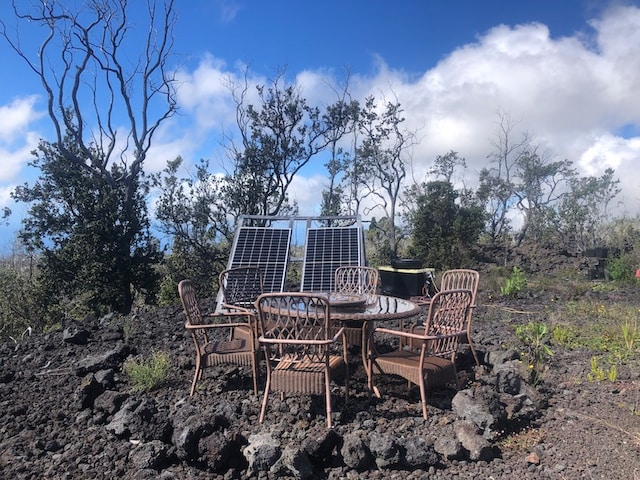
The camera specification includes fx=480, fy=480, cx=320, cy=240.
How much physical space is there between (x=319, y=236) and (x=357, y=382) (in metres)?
3.00

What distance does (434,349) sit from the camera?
127 inches

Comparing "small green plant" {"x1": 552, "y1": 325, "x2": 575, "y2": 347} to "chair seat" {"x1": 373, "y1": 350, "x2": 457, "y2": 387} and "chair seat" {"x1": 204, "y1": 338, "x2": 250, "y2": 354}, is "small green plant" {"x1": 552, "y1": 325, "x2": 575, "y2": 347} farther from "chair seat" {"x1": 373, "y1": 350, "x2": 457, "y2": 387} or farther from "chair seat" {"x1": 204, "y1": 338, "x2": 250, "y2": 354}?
"chair seat" {"x1": 204, "y1": 338, "x2": 250, "y2": 354}

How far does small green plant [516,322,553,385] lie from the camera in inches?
135

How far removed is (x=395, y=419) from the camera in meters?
2.96

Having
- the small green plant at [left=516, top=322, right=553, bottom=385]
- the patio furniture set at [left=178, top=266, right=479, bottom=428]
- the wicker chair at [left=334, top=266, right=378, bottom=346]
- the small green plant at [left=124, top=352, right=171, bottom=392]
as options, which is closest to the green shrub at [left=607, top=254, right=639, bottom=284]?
the small green plant at [left=516, top=322, right=553, bottom=385]

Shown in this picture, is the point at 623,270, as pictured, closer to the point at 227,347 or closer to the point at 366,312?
the point at 366,312

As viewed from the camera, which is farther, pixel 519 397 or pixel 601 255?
pixel 601 255

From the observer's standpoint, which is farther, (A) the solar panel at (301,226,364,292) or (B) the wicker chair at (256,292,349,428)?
(A) the solar panel at (301,226,364,292)

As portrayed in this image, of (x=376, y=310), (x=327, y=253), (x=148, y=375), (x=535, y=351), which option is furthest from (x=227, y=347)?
(x=327, y=253)

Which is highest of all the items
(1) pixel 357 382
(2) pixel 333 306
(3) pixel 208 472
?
(2) pixel 333 306

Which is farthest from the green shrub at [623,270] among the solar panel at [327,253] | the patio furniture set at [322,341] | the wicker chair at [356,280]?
the patio furniture set at [322,341]

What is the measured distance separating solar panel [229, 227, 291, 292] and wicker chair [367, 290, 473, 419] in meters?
2.46

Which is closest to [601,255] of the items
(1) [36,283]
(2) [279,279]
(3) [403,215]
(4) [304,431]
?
(3) [403,215]

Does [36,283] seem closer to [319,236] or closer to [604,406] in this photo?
[319,236]
